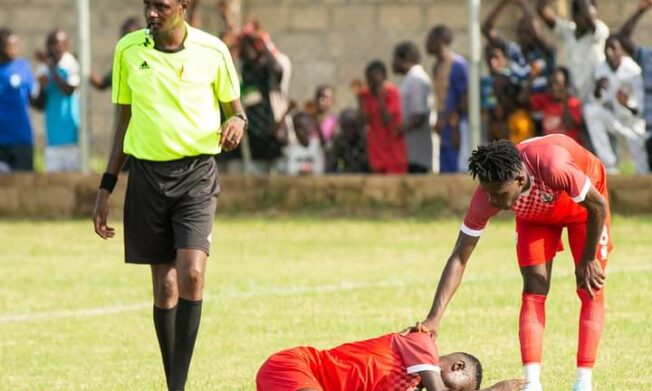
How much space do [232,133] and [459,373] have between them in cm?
175

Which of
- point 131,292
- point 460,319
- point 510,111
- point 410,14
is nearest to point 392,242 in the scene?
point 510,111

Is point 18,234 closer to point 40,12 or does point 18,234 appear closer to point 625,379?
point 40,12

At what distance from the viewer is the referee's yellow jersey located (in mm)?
9078

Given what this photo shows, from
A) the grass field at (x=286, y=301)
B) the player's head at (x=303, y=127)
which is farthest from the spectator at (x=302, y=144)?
the grass field at (x=286, y=301)

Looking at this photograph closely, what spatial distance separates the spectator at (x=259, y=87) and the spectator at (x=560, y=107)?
10.4ft

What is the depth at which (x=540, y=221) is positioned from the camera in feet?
29.2

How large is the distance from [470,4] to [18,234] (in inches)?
197

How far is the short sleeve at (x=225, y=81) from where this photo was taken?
920 cm

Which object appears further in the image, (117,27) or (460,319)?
(117,27)

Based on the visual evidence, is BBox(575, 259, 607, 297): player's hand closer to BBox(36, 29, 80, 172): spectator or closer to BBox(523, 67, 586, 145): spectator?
BBox(523, 67, 586, 145): spectator

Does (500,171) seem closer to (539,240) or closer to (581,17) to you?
(539,240)

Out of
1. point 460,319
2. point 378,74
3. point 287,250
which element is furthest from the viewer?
point 378,74

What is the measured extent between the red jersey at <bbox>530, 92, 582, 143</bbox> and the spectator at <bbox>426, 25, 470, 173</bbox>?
88cm

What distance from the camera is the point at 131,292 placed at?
13.9 metres
